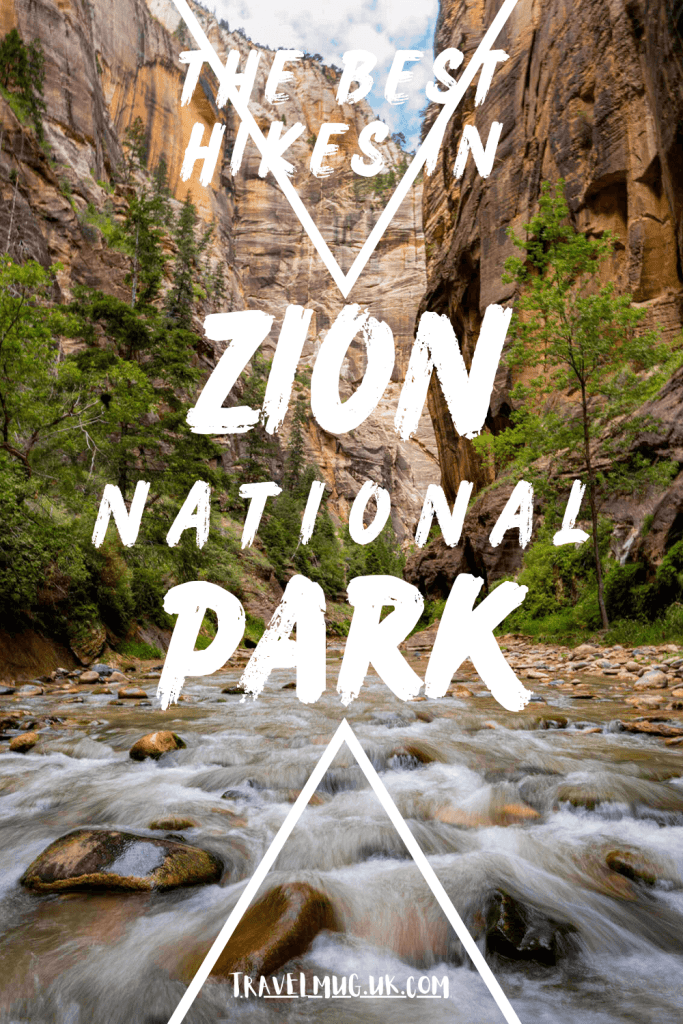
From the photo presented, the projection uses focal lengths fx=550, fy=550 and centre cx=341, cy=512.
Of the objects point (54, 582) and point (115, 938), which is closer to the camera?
point (115, 938)

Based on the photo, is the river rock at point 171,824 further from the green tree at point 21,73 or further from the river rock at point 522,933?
the green tree at point 21,73

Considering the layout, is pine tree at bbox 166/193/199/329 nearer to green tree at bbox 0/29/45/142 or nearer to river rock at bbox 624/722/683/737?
green tree at bbox 0/29/45/142

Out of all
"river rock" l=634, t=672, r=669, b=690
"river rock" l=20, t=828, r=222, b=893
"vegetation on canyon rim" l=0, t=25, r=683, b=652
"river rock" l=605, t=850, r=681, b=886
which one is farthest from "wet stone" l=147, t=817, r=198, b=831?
"vegetation on canyon rim" l=0, t=25, r=683, b=652

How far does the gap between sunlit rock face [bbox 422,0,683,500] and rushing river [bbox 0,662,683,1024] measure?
14.0m

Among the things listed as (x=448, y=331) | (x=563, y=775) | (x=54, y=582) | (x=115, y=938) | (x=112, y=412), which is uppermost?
(x=448, y=331)

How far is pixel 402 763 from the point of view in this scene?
4.95 m

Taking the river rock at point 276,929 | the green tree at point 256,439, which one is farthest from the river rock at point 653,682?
the green tree at point 256,439

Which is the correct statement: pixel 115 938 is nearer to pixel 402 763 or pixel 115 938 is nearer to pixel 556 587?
pixel 402 763

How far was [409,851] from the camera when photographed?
3326 mm

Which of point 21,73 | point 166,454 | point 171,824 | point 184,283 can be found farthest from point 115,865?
point 21,73

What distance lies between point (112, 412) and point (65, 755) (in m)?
7.66

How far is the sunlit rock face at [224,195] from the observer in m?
32.4

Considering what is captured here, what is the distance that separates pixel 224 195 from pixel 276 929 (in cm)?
8723

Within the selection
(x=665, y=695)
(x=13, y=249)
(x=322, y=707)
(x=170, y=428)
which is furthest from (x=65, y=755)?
(x=13, y=249)
